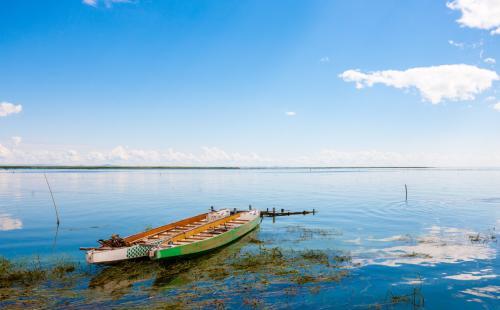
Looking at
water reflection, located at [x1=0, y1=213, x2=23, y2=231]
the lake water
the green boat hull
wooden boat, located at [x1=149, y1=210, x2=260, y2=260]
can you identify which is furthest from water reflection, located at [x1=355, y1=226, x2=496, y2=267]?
water reflection, located at [x1=0, y1=213, x2=23, y2=231]

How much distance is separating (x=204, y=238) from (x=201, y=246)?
229 cm

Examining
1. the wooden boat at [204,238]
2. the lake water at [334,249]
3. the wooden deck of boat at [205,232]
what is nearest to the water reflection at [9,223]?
the lake water at [334,249]

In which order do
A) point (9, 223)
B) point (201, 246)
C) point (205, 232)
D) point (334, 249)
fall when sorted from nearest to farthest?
point (201, 246)
point (334, 249)
point (205, 232)
point (9, 223)

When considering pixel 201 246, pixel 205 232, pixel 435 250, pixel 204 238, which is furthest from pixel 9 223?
pixel 435 250

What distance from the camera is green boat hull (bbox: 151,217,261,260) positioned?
18786mm

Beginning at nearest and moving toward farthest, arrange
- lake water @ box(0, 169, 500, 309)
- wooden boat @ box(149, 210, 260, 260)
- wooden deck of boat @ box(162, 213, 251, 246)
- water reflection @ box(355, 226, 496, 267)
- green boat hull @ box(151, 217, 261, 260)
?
lake water @ box(0, 169, 500, 309), green boat hull @ box(151, 217, 261, 260), wooden boat @ box(149, 210, 260, 260), water reflection @ box(355, 226, 496, 267), wooden deck of boat @ box(162, 213, 251, 246)

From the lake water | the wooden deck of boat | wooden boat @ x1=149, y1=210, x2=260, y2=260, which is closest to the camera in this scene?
the lake water

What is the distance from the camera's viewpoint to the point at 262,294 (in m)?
15.0

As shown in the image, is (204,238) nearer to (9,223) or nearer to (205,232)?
(205,232)

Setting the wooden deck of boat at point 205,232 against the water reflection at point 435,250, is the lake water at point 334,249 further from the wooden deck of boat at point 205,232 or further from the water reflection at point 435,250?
the wooden deck of boat at point 205,232

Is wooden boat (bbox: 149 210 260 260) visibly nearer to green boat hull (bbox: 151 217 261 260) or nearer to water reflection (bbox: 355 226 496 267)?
green boat hull (bbox: 151 217 261 260)

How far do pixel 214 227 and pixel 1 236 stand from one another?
18132 mm

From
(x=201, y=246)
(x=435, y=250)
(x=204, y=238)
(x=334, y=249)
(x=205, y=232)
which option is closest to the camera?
(x=201, y=246)

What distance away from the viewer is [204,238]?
23547mm
